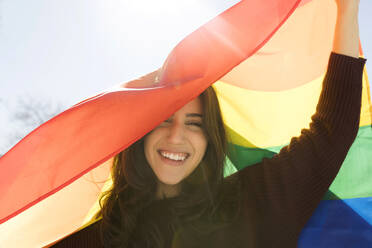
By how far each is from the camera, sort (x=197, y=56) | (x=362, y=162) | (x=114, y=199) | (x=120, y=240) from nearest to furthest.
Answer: (x=197, y=56) → (x=362, y=162) → (x=120, y=240) → (x=114, y=199)

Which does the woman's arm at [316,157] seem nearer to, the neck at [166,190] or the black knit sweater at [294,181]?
the black knit sweater at [294,181]

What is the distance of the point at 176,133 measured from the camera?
5.12ft

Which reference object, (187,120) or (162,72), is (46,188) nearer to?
(162,72)

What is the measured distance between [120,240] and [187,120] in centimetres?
65

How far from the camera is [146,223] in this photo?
1.62 m

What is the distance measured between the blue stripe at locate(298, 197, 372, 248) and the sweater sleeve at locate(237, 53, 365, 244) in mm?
81

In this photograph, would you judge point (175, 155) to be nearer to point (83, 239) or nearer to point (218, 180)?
point (218, 180)

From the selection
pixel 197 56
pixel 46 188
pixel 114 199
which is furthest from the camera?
pixel 114 199

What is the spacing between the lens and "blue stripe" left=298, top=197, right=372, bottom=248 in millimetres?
1383

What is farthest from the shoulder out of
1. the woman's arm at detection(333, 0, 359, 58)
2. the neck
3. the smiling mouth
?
the woman's arm at detection(333, 0, 359, 58)

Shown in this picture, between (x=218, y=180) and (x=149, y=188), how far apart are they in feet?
1.20

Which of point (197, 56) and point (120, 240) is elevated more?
point (197, 56)

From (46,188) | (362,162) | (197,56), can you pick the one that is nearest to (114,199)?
(46,188)

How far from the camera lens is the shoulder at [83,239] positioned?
1.57 m
